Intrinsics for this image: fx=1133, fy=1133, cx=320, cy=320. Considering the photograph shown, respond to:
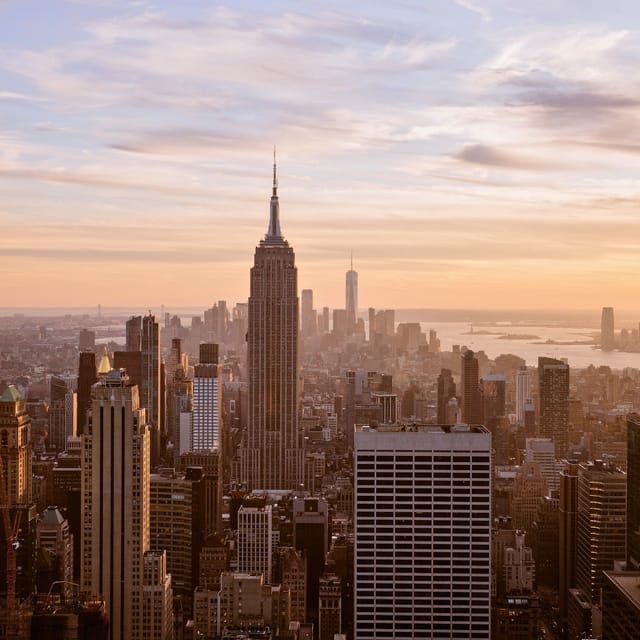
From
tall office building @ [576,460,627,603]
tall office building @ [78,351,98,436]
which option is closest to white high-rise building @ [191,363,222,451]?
tall office building @ [78,351,98,436]

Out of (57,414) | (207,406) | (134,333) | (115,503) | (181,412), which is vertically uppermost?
(134,333)

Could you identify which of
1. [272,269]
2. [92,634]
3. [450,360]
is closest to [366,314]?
[450,360]

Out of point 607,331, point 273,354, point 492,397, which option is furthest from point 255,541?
point 273,354

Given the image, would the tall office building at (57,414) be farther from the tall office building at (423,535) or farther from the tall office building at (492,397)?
the tall office building at (492,397)

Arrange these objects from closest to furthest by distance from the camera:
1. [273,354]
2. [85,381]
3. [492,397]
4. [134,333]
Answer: [85,381]
[134,333]
[492,397]
[273,354]

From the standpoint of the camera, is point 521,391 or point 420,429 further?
point 521,391

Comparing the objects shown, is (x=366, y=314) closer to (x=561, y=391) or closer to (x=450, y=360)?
(x=450, y=360)

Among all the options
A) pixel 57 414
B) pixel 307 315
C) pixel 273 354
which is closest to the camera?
pixel 57 414

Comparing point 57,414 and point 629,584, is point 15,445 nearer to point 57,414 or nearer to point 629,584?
point 57,414
